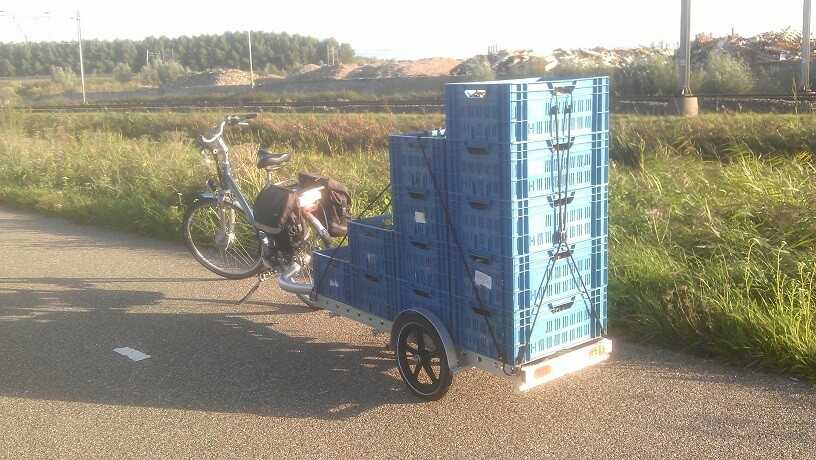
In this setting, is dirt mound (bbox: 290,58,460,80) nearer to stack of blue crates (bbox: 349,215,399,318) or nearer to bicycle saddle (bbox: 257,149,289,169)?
bicycle saddle (bbox: 257,149,289,169)

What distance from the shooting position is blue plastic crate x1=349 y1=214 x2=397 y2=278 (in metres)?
5.32

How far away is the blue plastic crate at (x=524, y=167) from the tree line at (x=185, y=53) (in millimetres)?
89172

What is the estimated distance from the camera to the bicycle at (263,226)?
6848mm

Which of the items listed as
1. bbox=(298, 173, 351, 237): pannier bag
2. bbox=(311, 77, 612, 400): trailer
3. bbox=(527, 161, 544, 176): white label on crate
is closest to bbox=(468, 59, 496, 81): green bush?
bbox=(298, 173, 351, 237): pannier bag

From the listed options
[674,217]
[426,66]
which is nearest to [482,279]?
[674,217]

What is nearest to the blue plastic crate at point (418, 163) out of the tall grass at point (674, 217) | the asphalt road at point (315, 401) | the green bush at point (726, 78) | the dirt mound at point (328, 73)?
the asphalt road at point (315, 401)

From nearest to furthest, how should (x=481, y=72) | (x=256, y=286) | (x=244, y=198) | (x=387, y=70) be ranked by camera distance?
1. (x=256, y=286)
2. (x=244, y=198)
3. (x=481, y=72)
4. (x=387, y=70)

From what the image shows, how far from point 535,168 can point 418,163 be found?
0.79m

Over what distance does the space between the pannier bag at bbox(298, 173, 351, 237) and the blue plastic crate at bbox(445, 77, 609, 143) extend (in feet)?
8.02

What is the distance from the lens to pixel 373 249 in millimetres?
5484

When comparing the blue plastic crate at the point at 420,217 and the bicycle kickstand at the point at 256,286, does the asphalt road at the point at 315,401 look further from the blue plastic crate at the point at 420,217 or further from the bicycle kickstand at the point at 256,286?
the blue plastic crate at the point at 420,217

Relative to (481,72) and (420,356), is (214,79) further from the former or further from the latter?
(420,356)

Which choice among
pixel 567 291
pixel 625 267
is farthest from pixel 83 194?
pixel 567 291

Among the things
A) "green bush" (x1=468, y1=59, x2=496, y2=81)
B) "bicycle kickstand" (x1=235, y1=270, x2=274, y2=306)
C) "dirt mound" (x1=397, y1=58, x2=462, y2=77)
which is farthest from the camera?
"dirt mound" (x1=397, y1=58, x2=462, y2=77)
